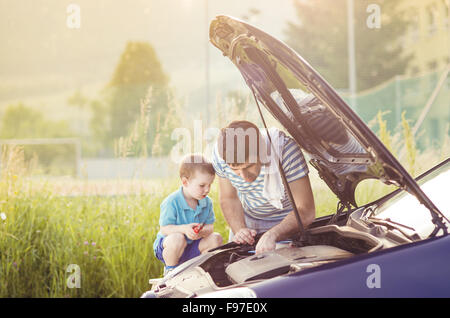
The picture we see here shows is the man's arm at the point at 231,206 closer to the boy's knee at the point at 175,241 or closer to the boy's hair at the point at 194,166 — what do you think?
the boy's hair at the point at 194,166

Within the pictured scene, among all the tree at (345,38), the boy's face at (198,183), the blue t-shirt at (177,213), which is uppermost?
the tree at (345,38)

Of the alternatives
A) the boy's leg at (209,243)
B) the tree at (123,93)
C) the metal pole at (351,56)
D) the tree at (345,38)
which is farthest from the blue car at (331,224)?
the tree at (345,38)

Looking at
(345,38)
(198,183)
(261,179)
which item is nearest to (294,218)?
(261,179)

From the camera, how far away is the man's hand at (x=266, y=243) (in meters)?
2.35

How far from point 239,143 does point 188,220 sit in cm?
73

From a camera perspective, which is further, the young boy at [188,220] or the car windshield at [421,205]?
the young boy at [188,220]

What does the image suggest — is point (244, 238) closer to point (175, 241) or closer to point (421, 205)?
point (175, 241)

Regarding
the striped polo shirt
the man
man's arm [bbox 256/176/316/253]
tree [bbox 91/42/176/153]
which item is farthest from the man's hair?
tree [bbox 91/42/176/153]

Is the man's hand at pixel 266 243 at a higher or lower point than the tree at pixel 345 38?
lower

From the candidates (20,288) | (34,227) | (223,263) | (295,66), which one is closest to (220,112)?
(34,227)

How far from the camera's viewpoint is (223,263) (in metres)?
2.35

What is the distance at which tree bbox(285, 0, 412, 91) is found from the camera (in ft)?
52.1

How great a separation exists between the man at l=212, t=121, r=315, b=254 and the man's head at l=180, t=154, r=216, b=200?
0.07 metres
